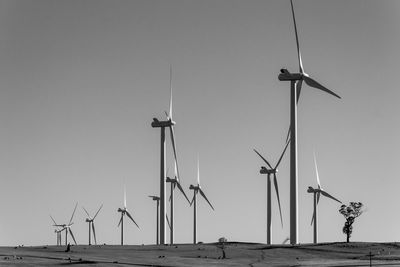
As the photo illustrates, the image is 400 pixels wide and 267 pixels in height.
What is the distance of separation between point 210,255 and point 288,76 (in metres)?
42.5

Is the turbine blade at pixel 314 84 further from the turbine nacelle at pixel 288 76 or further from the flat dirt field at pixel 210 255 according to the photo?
the flat dirt field at pixel 210 255

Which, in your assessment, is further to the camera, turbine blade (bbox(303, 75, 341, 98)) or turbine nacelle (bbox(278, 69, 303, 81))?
turbine nacelle (bbox(278, 69, 303, 81))

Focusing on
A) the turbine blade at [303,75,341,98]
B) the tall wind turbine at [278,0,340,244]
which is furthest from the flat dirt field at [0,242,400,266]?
the turbine blade at [303,75,341,98]

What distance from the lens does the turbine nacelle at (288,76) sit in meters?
172

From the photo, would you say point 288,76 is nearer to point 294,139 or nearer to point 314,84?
point 314,84

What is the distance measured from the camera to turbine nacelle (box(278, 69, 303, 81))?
17175cm

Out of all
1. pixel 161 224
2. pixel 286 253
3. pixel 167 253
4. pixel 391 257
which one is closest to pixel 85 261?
pixel 167 253

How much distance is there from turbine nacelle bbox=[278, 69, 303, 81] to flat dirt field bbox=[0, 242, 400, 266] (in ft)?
97.6

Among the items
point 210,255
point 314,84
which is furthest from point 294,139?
point 210,255

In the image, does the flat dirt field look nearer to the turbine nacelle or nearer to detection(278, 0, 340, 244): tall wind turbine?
detection(278, 0, 340, 244): tall wind turbine

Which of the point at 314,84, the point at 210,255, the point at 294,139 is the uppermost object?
the point at 314,84

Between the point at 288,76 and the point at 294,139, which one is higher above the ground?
the point at 288,76

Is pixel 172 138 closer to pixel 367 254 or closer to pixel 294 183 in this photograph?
pixel 294 183

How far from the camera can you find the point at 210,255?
473ft
